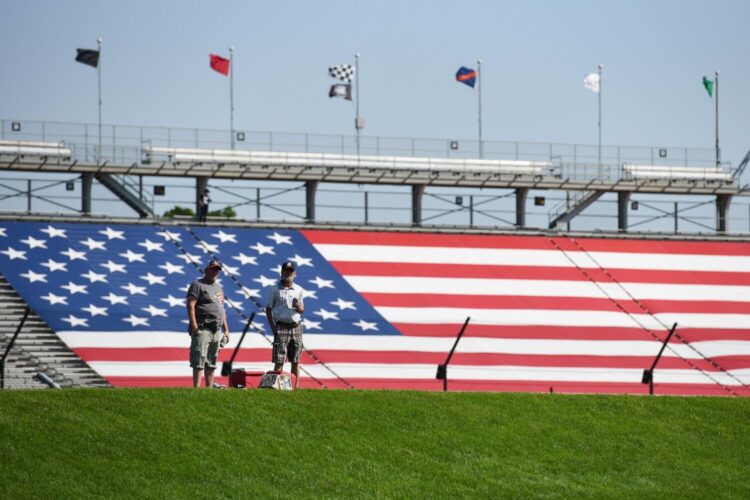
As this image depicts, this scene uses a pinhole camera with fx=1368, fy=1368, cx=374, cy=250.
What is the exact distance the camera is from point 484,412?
674 inches

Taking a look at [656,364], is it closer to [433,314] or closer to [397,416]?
[397,416]

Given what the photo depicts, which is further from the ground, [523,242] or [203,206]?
[203,206]

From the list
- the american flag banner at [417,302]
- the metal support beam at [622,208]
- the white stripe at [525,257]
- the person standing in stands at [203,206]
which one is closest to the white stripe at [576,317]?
the american flag banner at [417,302]

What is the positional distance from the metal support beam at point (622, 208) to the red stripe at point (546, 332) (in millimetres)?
12814

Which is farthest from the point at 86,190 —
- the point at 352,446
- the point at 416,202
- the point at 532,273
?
the point at 352,446

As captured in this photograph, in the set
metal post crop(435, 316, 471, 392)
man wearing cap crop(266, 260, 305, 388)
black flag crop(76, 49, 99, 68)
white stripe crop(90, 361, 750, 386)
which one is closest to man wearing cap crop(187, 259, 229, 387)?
man wearing cap crop(266, 260, 305, 388)

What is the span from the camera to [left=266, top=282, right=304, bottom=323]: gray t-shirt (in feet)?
58.4

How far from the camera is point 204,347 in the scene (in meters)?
17.4

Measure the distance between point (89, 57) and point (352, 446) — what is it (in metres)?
33.1

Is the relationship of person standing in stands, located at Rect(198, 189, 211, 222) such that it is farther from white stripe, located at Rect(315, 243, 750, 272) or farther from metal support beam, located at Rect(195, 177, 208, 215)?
white stripe, located at Rect(315, 243, 750, 272)

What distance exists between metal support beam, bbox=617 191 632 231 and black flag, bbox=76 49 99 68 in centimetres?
1841

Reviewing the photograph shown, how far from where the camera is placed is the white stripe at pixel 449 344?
22359 mm

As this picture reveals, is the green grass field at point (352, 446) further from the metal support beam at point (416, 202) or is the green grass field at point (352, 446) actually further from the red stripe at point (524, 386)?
the metal support beam at point (416, 202)

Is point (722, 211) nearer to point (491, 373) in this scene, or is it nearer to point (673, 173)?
point (673, 173)
